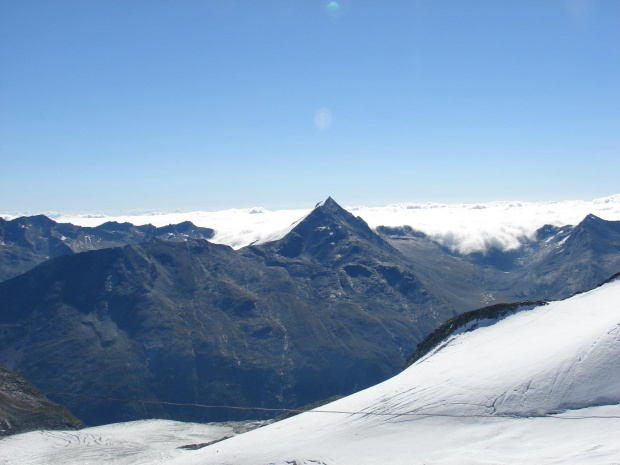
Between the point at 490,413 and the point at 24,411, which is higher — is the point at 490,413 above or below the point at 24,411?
above

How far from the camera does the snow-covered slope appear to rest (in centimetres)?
4050

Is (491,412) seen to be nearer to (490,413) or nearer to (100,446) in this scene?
(490,413)

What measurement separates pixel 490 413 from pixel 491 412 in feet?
0.51

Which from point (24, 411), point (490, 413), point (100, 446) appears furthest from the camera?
point (24, 411)

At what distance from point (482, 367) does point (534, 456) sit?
61.7ft

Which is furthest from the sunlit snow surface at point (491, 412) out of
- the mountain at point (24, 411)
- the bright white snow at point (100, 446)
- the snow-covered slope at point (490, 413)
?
the mountain at point (24, 411)

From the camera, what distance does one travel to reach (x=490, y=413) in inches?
1844

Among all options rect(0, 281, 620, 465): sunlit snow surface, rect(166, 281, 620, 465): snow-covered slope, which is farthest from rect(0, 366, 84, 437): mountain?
rect(166, 281, 620, 465): snow-covered slope

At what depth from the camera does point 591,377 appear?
45500 mm

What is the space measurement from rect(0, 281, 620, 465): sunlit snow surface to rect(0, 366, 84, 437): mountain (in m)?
10.5

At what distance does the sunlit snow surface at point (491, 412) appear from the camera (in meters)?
40.6

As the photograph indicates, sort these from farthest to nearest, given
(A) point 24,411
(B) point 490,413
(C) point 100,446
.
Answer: (A) point 24,411
(C) point 100,446
(B) point 490,413

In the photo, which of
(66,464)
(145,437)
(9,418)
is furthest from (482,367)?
(9,418)

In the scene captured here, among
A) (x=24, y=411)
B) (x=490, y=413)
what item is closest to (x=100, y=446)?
(x=24, y=411)
